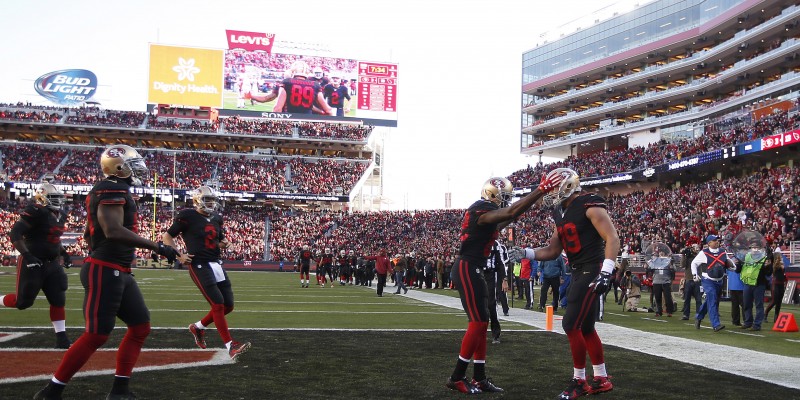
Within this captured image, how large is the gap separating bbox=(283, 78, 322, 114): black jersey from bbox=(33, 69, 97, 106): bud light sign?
62.4 feet

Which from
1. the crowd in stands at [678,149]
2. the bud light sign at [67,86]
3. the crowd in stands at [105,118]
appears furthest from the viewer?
the bud light sign at [67,86]

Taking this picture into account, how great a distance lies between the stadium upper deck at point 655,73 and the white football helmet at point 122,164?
146ft

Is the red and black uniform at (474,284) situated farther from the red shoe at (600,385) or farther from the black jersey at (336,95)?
the black jersey at (336,95)

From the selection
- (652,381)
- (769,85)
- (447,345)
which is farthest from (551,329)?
(769,85)

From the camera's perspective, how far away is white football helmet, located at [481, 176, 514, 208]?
6863mm

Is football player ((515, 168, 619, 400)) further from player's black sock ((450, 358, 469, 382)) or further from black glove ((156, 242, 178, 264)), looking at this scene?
black glove ((156, 242, 178, 264))

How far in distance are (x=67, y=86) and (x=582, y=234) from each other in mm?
68961

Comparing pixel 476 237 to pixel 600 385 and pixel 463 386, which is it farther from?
pixel 600 385

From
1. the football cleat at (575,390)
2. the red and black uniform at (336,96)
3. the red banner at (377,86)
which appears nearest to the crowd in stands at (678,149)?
the red banner at (377,86)

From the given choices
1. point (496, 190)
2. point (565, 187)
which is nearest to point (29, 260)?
point (496, 190)

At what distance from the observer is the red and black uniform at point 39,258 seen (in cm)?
882

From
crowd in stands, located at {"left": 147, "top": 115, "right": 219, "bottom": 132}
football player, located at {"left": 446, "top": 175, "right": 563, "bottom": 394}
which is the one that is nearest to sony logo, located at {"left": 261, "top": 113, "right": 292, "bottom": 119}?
crowd in stands, located at {"left": 147, "top": 115, "right": 219, "bottom": 132}

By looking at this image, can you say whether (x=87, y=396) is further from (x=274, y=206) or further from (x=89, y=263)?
(x=274, y=206)

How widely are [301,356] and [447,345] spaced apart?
2336 mm
